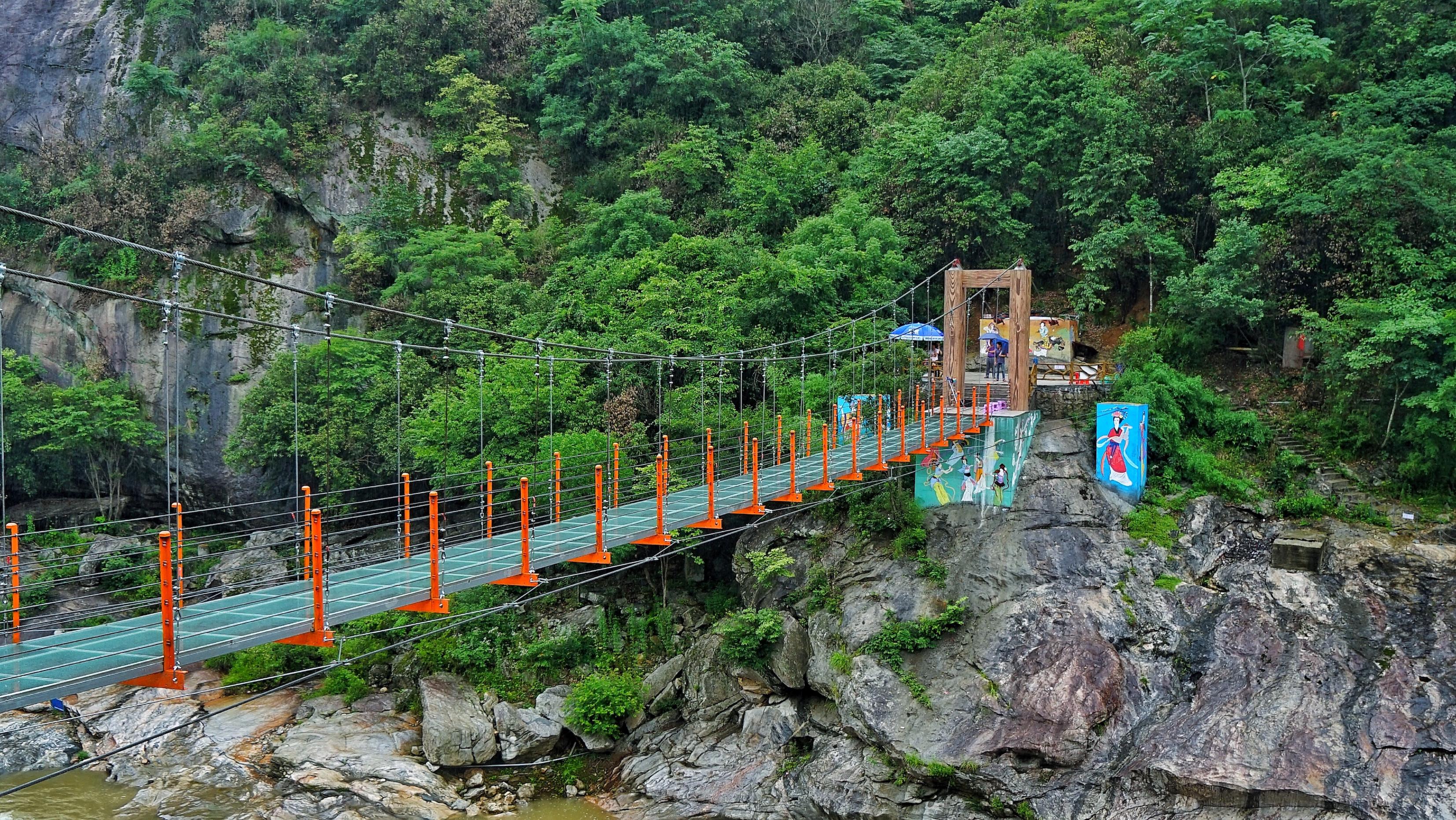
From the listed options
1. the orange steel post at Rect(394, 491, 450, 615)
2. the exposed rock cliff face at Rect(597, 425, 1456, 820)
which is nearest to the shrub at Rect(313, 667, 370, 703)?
the exposed rock cliff face at Rect(597, 425, 1456, 820)

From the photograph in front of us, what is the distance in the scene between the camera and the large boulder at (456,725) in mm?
10891

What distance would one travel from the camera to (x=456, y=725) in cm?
1109

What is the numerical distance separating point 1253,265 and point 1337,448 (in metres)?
2.28

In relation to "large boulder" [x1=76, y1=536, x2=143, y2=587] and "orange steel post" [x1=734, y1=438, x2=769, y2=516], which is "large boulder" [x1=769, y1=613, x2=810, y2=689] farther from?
"large boulder" [x1=76, y1=536, x2=143, y2=587]

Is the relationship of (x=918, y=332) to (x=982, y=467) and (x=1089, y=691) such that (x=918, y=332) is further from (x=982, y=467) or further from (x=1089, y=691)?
(x=1089, y=691)

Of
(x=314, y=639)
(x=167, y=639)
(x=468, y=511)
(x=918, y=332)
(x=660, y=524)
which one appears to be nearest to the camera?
(x=167, y=639)

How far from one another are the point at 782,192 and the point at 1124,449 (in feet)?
26.2

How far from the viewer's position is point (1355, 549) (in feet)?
33.6

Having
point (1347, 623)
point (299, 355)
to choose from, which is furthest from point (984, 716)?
point (299, 355)

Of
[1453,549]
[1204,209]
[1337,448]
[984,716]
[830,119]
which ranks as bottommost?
[984,716]

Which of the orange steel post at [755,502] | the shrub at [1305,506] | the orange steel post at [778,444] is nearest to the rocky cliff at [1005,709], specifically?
the shrub at [1305,506]

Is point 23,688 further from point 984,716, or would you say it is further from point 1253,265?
point 1253,265

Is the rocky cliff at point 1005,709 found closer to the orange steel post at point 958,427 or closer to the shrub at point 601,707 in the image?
the shrub at point 601,707

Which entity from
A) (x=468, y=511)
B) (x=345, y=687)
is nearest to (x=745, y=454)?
(x=468, y=511)
